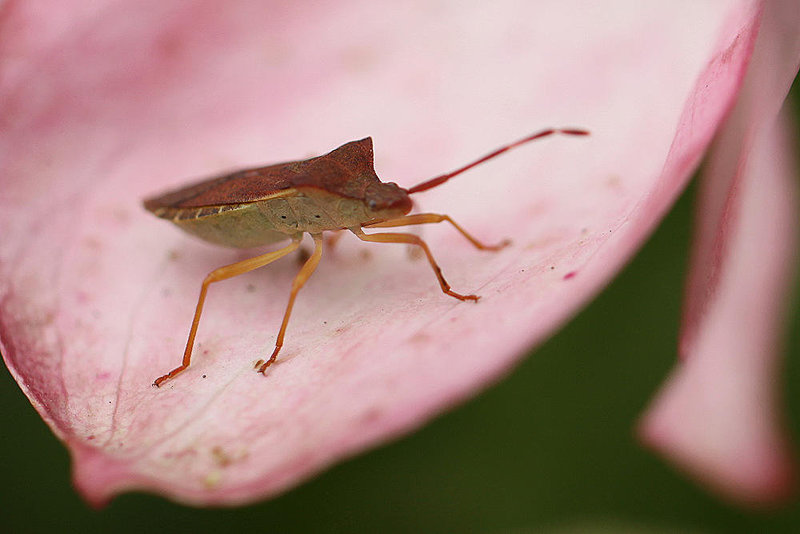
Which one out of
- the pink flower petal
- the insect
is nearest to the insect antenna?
the insect

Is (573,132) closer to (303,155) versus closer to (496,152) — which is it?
(496,152)

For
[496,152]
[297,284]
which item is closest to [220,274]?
[297,284]

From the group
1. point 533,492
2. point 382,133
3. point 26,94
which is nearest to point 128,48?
point 26,94

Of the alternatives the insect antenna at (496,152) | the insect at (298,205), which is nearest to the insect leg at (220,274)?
the insect at (298,205)

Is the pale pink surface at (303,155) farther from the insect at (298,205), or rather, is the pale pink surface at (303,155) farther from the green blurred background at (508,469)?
the green blurred background at (508,469)

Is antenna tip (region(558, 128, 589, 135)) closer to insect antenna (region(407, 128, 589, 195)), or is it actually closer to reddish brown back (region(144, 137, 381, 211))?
insect antenna (region(407, 128, 589, 195))

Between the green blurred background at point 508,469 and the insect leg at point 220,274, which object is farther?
the green blurred background at point 508,469
